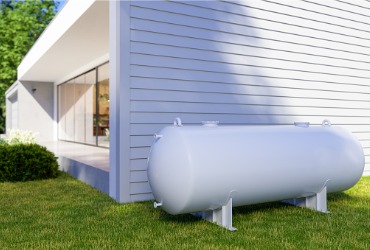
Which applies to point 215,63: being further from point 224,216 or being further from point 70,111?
point 70,111

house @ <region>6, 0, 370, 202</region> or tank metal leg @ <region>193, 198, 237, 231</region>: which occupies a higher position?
house @ <region>6, 0, 370, 202</region>

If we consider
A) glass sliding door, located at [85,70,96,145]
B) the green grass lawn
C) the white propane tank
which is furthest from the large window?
the white propane tank

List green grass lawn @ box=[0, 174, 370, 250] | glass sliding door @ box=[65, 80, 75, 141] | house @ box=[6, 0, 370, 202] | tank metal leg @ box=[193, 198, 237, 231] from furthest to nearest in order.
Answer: glass sliding door @ box=[65, 80, 75, 141] → house @ box=[6, 0, 370, 202] → tank metal leg @ box=[193, 198, 237, 231] → green grass lawn @ box=[0, 174, 370, 250]

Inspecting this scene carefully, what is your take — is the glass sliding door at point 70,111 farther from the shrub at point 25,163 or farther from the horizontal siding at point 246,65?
the horizontal siding at point 246,65

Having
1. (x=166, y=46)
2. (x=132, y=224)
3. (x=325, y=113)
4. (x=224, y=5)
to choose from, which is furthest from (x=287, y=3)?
(x=132, y=224)

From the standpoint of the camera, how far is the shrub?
Answer: 20.6 feet

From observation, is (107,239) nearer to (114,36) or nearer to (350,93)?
(114,36)

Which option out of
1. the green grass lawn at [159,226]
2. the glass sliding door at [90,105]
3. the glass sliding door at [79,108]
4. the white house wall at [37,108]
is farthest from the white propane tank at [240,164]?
the white house wall at [37,108]

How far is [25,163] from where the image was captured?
6.41 metres

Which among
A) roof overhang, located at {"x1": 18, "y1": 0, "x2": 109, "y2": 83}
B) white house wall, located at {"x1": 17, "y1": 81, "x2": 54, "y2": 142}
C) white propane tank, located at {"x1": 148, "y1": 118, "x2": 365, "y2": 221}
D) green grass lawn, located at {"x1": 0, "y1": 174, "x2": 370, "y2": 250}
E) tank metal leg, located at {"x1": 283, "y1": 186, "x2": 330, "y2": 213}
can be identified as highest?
roof overhang, located at {"x1": 18, "y1": 0, "x2": 109, "y2": 83}

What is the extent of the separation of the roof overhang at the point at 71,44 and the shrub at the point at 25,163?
234cm

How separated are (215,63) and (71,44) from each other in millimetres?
4076

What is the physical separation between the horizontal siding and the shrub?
2.59 meters

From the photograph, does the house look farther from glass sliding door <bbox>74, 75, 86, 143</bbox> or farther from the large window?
glass sliding door <bbox>74, 75, 86, 143</bbox>
